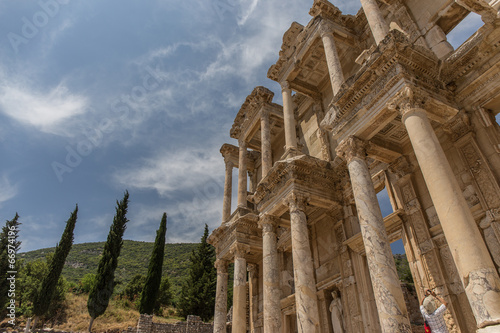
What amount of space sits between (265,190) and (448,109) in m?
7.24

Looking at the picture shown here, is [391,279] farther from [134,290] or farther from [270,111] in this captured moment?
[134,290]

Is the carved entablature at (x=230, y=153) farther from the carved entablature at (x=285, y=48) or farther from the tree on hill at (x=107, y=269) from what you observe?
the tree on hill at (x=107, y=269)

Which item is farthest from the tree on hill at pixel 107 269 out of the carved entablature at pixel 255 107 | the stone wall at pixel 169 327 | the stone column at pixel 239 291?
the carved entablature at pixel 255 107

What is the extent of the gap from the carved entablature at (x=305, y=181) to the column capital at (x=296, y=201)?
0.22 meters

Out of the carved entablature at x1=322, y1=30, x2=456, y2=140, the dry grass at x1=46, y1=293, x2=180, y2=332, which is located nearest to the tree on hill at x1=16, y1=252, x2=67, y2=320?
the dry grass at x1=46, y1=293, x2=180, y2=332

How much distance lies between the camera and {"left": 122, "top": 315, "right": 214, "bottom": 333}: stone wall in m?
24.8

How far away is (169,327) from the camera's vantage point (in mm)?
25812

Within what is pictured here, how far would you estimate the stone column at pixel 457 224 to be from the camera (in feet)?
18.1

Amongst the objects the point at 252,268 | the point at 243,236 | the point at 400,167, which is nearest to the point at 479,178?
the point at 400,167

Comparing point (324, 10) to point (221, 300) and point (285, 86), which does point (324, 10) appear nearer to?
point (285, 86)

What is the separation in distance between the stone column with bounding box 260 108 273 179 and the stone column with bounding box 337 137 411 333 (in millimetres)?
5437

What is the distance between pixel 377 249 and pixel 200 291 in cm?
3124

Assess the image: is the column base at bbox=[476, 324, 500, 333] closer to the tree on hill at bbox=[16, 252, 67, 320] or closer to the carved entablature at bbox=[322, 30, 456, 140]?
the carved entablature at bbox=[322, 30, 456, 140]

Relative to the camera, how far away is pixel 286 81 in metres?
16.0
